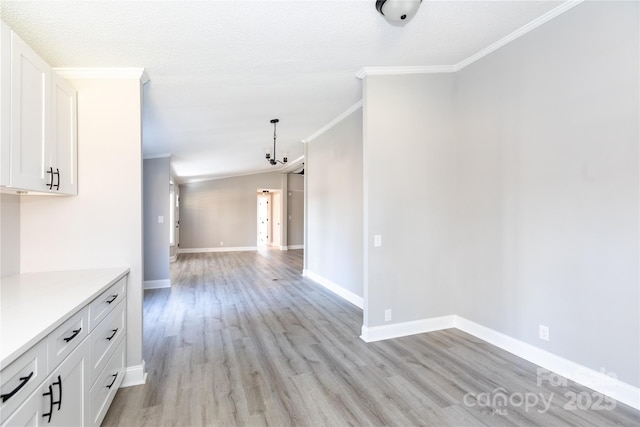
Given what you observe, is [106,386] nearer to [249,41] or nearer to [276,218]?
[249,41]

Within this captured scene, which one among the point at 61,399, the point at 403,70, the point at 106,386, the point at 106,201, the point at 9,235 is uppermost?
the point at 403,70

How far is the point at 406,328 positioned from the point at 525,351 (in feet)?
3.44

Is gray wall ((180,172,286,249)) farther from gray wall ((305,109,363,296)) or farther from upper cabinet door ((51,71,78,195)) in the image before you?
upper cabinet door ((51,71,78,195))

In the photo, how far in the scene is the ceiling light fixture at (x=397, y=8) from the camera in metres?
1.84

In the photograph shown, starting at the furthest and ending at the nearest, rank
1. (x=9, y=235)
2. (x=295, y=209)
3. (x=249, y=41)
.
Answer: (x=295, y=209) < (x=249, y=41) < (x=9, y=235)

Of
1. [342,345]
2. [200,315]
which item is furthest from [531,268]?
[200,315]

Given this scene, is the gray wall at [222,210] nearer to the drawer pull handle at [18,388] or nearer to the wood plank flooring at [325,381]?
the wood plank flooring at [325,381]

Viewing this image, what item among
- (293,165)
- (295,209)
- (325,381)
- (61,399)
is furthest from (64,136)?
(295,209)

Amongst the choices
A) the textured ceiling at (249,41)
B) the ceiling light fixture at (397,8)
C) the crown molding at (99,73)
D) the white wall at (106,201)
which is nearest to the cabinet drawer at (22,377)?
the white wall at (106,201)

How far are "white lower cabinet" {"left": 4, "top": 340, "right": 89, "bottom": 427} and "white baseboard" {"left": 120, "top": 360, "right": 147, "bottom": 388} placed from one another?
0.84 m

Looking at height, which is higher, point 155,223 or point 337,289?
point 155,223

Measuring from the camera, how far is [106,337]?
6.33 feet

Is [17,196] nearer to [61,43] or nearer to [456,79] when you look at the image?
[61,43]

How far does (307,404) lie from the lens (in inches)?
83.4
